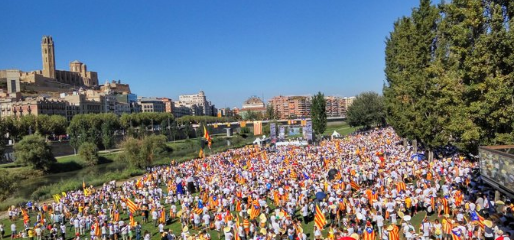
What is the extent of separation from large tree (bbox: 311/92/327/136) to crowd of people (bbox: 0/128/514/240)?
128ft

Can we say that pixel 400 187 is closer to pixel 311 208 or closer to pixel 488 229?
pixel 311 208

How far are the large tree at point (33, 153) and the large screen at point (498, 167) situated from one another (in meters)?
59.3

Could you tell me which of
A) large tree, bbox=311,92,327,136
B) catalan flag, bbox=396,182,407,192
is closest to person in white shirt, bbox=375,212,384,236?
catalan flag, bbox=396,182,407,192

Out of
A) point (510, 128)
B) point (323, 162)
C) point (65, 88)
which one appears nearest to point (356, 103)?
point (323, 162)

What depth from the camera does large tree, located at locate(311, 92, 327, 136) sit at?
7044 centimetres

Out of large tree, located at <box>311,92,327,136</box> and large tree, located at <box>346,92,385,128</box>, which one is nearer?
large tree, located at <box>311,92,327,136</box>

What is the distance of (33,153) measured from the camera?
57.1 m

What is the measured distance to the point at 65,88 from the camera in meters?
172

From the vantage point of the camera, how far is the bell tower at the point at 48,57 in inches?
7175

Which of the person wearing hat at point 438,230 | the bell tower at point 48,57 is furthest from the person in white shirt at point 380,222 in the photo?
the bell tower at point 48,57

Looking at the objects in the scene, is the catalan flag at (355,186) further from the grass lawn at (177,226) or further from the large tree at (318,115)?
the large tree at (318,115)

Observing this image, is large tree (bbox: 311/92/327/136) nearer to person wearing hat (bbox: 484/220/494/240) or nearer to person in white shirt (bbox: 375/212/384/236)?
person in white shirt (bbox: 375/212/384/236)

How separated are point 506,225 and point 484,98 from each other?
5.74m

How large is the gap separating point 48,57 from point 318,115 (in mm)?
161380
